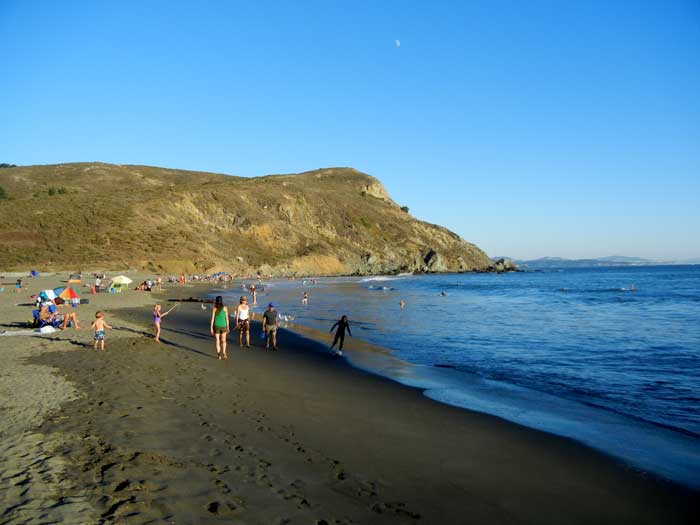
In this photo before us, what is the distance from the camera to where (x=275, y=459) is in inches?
249

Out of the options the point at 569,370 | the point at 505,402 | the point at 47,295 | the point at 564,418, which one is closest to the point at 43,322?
the point at 47,295

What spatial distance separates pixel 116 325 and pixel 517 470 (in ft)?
56.3

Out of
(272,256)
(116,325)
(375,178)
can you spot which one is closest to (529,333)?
(116,325)

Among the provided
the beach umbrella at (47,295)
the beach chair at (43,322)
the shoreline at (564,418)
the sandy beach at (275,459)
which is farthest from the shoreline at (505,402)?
the beach umbrella at (47,295)

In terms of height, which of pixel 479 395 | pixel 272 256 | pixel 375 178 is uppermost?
pixel 375 178

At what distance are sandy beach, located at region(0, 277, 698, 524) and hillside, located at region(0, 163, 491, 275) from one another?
176 feet

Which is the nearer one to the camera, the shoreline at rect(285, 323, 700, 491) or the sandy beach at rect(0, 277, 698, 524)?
the sandy beach at rect(0, 277, 698, 524)

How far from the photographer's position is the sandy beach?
16.4ft

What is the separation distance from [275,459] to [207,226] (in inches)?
3174

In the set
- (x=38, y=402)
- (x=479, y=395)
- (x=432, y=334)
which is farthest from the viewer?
(x=432, y=334)

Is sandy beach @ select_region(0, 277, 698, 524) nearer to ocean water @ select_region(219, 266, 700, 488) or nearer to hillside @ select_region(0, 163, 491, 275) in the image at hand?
ocean water @ select_region(219, 266, 700, 488)

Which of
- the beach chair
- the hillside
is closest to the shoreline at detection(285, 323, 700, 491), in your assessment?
the beach chair

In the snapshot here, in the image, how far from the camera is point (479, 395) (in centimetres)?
1095

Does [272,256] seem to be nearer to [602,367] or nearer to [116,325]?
[116,325]
